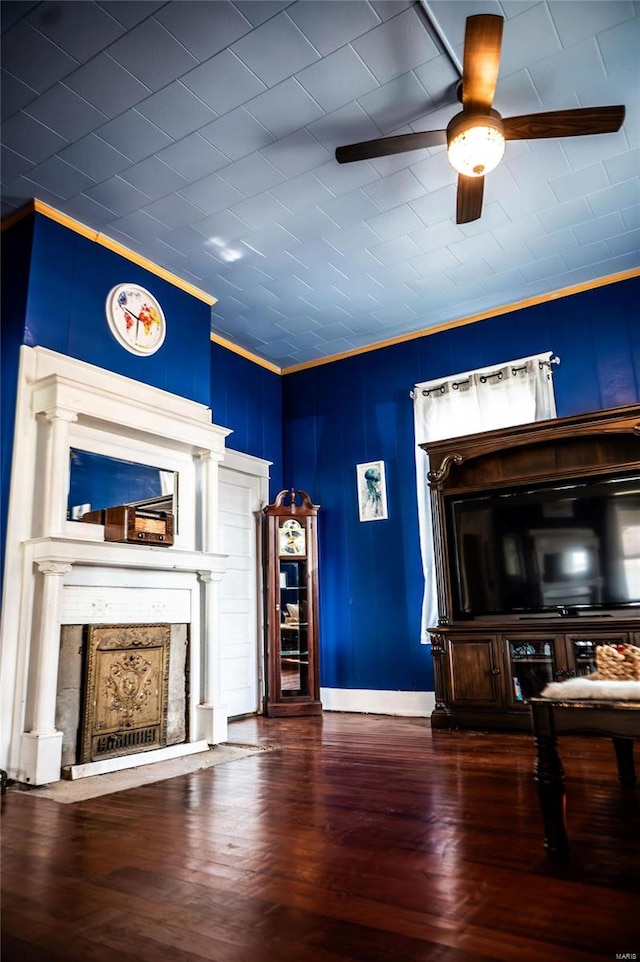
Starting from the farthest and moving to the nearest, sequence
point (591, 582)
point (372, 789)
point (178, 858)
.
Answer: point (591, 582)
point (372, 789)
point (178, 858)

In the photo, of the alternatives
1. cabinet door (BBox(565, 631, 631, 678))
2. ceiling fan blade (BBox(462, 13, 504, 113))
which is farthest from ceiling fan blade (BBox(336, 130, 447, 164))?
cabinet door (BBox(565, 631, 631, 678))

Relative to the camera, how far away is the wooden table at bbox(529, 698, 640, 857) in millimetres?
1988

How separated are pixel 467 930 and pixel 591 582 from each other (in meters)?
3.34

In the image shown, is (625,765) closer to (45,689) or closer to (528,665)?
(528,665)

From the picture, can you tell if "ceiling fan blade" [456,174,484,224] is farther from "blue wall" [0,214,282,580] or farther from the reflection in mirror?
the reflection in mirror

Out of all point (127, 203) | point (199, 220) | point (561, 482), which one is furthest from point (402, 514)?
point (127, 203)

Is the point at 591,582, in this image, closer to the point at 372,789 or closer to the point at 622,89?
the point at 372,789

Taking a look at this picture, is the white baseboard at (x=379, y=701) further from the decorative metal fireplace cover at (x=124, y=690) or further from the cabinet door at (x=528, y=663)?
the decorative metal fireplace cover at (x=124, y=690)

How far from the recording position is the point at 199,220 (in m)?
4.13

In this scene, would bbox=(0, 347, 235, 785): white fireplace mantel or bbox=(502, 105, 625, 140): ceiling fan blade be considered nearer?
bbox=(502, 105, 625, 140): ceiling fan blade

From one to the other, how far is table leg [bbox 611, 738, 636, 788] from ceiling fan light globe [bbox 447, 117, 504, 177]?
8.76 feet

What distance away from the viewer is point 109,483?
3.96 m

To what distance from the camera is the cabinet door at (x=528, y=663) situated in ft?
14.1

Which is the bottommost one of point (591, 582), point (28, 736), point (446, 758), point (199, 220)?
point (446, 758)
